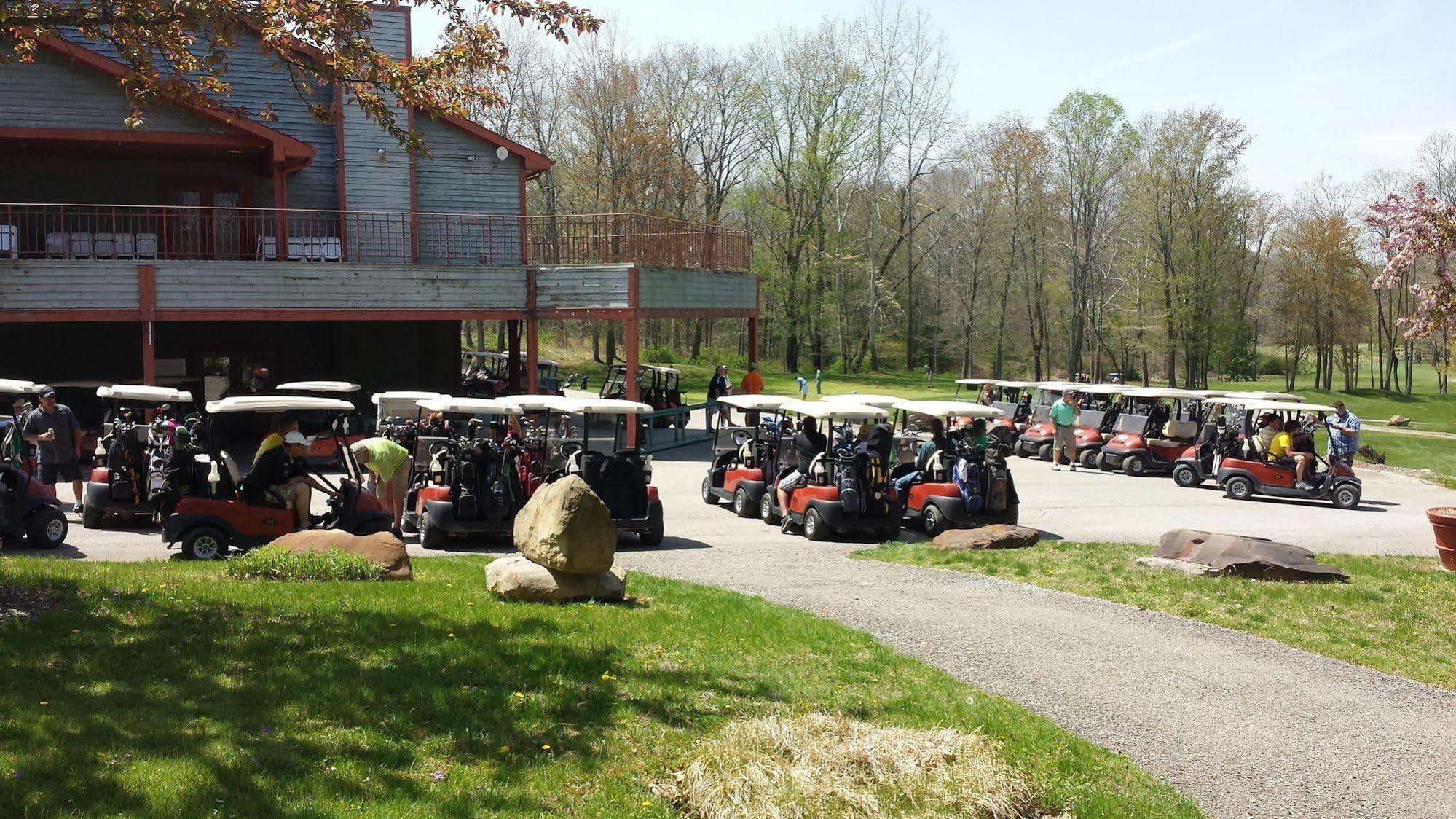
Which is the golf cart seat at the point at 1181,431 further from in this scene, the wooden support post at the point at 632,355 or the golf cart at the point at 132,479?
the golf cart at the point at 132,479

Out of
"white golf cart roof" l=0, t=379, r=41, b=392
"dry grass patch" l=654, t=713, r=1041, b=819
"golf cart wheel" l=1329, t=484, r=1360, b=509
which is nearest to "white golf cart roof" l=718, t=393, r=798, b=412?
"golf cart wheel" l=1329, t=484, r=1360, b=509

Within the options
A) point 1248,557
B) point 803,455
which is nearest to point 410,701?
point 1248,557

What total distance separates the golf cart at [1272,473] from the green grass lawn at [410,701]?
522 inches

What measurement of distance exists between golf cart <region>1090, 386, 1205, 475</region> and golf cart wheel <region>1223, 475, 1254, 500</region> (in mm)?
2809

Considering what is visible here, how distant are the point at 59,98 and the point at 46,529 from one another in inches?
597

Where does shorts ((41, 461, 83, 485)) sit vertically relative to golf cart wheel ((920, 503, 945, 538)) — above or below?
above

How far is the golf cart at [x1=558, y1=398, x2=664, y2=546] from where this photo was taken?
1426 cm

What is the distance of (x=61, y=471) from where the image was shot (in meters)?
15.5

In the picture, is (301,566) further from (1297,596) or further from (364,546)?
(1297,596)

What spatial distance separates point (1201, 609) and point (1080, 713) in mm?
3645

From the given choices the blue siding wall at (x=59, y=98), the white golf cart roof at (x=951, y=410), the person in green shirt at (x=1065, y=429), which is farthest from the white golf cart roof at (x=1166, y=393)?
the blue siding wall at (x=59, y=98)

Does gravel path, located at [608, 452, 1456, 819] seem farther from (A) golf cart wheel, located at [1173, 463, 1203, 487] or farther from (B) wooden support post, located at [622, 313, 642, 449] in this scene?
(B) wooden support post, located at [622, 313, 642, 449]

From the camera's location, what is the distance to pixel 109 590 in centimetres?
880

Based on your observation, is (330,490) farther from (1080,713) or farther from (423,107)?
(1080,713)
